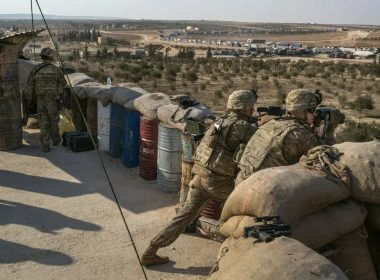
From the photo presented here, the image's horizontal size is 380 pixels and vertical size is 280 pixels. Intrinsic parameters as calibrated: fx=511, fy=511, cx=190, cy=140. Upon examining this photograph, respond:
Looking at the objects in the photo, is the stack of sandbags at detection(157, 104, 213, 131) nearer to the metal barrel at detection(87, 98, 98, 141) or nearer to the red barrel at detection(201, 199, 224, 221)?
the red barrel at detection(201, 199, 224, 221)

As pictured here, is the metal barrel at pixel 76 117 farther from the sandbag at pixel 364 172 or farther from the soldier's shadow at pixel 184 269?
the sandbag at pixel 364 172

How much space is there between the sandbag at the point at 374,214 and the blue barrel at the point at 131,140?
5.12m

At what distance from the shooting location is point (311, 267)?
255 centimetres

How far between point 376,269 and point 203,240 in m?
2.41

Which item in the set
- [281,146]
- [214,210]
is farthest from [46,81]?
[281,146]

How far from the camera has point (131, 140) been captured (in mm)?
8492

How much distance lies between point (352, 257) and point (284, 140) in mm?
1039

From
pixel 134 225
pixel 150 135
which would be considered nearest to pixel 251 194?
pixel 134 225

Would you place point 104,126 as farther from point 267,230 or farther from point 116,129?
point 267,230

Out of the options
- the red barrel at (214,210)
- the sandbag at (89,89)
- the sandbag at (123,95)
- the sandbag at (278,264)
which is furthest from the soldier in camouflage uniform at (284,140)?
the sandbag at (89,89)

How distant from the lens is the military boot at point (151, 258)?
5285 millimetres

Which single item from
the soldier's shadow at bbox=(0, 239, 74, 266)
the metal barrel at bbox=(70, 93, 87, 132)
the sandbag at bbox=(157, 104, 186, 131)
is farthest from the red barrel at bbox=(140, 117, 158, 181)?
the metal barrel at bbox=(70, 93, 87, 132)

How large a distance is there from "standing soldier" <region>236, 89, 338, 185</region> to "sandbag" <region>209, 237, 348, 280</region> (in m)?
1.34

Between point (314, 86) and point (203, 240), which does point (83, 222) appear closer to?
point (203, 240)
